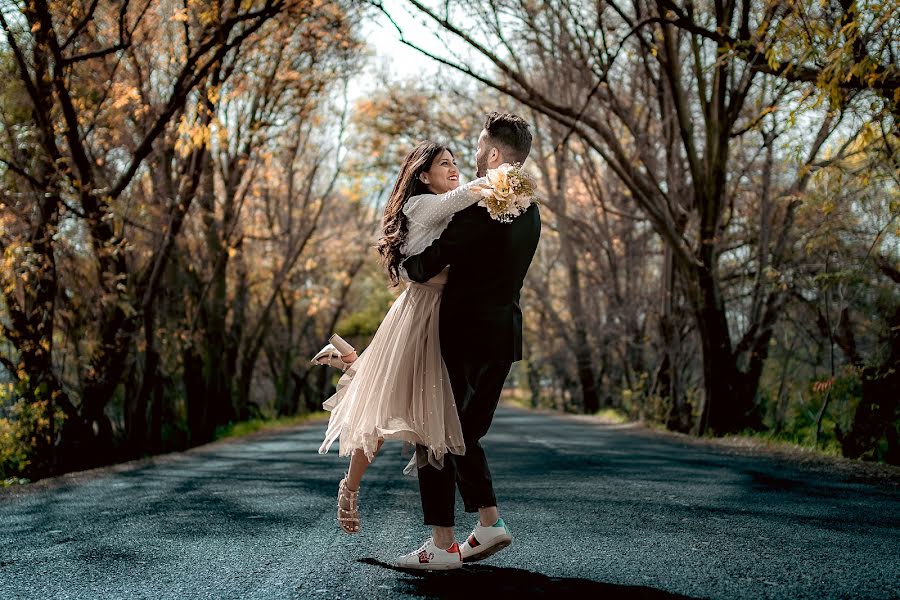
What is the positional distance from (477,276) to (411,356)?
485 millimetres

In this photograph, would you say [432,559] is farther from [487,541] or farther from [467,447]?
[467,447]

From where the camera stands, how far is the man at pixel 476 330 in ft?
13.6

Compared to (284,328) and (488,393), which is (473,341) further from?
(284,328)

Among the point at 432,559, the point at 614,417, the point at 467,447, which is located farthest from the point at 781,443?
the point at 614,417

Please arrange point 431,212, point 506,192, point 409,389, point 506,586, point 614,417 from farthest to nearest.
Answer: point 614,417 → point 409,389 → point 431,212 → point 506,192 → point 506,586

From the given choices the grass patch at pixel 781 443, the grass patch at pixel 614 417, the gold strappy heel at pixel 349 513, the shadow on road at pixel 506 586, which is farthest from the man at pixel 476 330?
the grass patch at pixel 614 417

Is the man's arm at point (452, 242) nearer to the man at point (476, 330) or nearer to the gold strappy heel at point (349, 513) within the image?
the man at point (476, 330)

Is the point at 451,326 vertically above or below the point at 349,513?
above

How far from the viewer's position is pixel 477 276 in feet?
13.7

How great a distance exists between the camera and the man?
13.6 ft

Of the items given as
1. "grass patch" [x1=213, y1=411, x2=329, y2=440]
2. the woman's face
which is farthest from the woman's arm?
"grass patch" [x1=213, y1=411, x2=329, y2=440]

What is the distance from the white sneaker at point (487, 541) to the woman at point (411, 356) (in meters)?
0.36

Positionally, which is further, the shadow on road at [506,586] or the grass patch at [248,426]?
Answer: the grass patch at [248,426]

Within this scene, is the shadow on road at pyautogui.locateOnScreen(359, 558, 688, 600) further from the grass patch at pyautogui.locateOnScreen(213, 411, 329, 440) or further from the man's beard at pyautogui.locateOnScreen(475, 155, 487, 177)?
the grass patch at pyautogui.locateOnScreen(213, 411, 329, 440)
